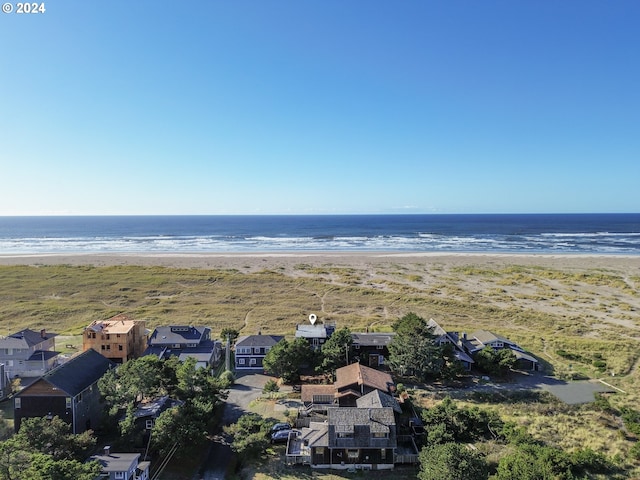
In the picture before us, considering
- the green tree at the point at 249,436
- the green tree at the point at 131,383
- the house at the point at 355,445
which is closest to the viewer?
the green tree at the point at 249,436

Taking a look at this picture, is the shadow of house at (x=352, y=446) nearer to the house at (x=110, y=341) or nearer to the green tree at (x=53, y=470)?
the green tree at (x=53, y=470)

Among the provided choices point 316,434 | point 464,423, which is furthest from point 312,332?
point 464,423

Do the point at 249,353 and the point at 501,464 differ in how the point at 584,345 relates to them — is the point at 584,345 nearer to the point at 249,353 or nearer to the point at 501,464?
the point at 501,464

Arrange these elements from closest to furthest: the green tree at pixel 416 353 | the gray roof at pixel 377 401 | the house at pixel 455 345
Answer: the gray roof at pixel 377 401 < the green tree at pixel 416 353 < the house at pixel 455 345

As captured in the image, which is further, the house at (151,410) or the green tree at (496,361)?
the green tree at (496,361)

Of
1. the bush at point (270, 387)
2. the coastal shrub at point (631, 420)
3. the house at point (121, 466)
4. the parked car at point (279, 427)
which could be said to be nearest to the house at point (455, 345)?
the coastal shrub at point (631, 420)

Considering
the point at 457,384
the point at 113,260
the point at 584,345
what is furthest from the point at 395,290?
the point at 113,260

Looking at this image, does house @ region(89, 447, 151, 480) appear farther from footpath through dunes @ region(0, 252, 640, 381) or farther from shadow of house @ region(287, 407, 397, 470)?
footpath through dunes @ region(0, 252, 640, 381)
